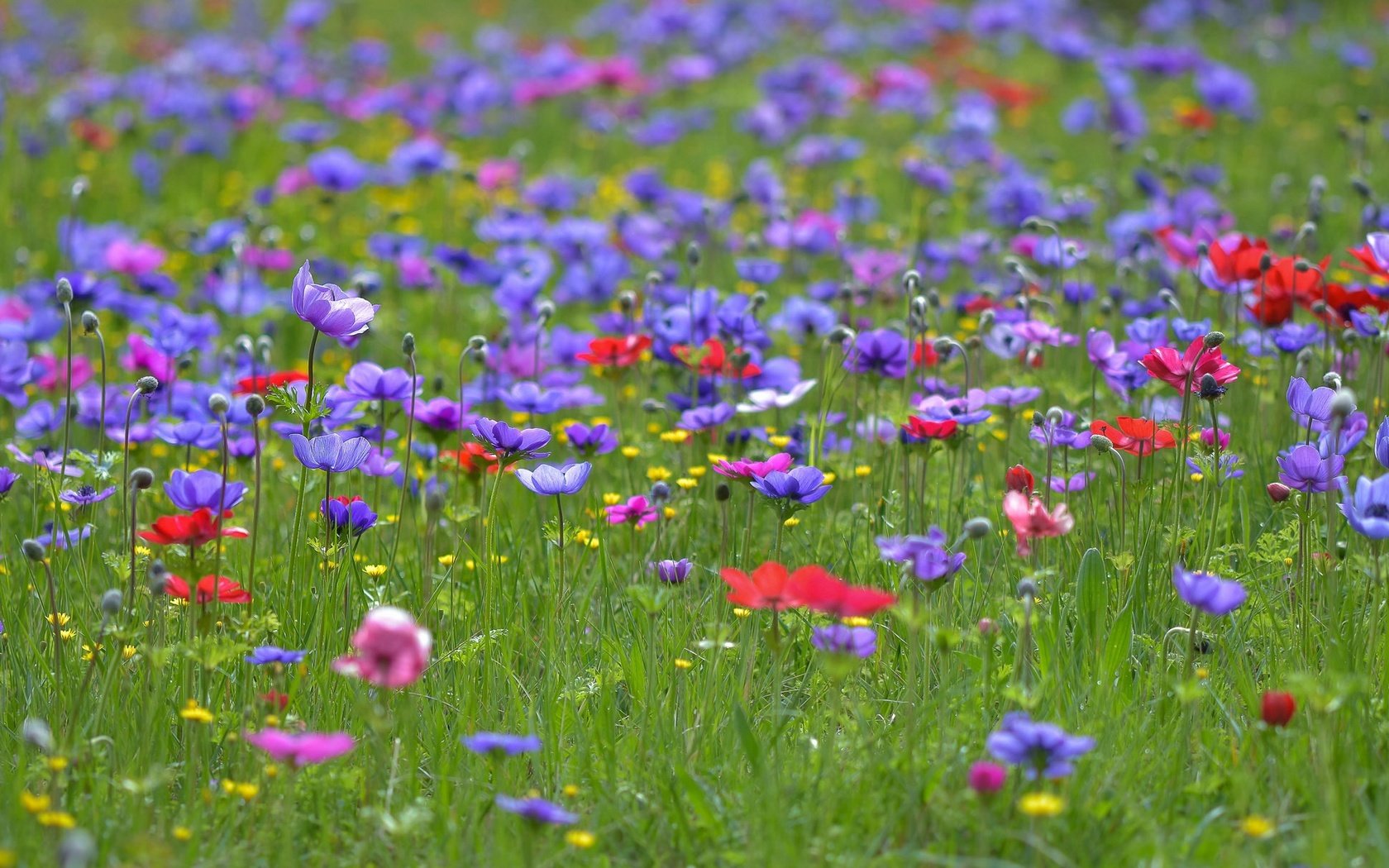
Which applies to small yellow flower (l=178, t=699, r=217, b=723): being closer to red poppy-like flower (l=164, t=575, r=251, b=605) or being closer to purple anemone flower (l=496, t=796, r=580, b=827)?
red poppy-like flower (l=164, t=575, r=251, b=605)

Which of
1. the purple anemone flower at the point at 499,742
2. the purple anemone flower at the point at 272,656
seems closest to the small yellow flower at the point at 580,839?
the purple anemone flower at the point at 499,742

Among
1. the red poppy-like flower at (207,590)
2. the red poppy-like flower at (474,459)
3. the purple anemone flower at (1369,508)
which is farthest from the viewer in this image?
the red poppy-like flower at (474,459)

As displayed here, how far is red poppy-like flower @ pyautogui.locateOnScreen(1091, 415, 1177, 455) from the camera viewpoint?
240 cm

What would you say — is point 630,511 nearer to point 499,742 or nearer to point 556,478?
point 556,478

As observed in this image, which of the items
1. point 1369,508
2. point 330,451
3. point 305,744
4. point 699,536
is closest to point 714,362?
point 699,536

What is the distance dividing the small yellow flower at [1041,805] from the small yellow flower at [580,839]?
0.53 m

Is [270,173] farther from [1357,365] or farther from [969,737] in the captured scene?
[969,737]

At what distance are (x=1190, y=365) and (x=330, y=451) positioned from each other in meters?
1.43

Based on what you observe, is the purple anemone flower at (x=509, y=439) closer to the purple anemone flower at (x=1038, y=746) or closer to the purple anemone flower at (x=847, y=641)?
the purple anemone flower at (x=847, y=641)

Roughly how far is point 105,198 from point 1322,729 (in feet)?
18.4

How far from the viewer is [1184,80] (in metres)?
8.73

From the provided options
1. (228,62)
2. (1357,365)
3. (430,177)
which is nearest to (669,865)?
(1357,365)

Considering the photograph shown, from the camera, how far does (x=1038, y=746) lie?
66.2 inches

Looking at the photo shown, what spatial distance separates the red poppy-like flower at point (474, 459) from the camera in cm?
258
